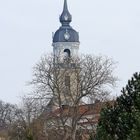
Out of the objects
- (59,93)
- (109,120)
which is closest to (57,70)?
(59,93)

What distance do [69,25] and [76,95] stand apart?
4173 cm

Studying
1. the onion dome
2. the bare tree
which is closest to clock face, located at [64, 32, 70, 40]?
the onion dome

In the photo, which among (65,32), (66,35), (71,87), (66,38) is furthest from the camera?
(65,32)

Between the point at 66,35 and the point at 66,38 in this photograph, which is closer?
the point at 66,38

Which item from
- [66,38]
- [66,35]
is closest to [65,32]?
[66,35]

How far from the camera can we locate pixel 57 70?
64.9 meters

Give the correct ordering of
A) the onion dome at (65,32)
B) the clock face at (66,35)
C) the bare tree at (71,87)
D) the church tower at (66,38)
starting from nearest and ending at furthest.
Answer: the bare tree at (71,87)
the church tower at (66,38)
the onion dome at (65,32)
the clock face at (66,35)

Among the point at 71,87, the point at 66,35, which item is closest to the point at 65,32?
the point at 66,35

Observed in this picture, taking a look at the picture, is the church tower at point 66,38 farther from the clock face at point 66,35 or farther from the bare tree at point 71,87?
the bare tree at point 71,87

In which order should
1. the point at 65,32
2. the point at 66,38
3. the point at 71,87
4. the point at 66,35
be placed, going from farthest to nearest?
the point at 65,32 → the point at 66,35 → the point at 66,38 → the point at 71,87

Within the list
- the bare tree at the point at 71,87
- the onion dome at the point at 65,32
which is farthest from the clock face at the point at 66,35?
the bare tree at the point at 71,87

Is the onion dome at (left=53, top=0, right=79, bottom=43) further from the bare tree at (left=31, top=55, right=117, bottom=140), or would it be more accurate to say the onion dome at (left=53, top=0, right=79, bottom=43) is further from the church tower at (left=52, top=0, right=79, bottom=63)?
the bare tree at (left=31, top=55, right=117, bottom=140)

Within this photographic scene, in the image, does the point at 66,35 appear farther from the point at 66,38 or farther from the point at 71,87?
the point at 71,87

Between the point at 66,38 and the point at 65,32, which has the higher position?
the point at 65,32
